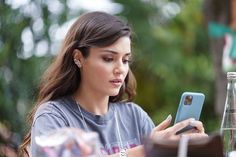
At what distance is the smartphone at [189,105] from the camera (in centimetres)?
200

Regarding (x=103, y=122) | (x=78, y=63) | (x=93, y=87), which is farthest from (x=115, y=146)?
(x=78, y=63)

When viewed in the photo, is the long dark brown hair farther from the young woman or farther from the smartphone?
the smartphone

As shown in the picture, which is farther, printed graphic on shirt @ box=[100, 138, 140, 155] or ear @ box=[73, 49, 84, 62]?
ear @ box=[73, 49, 84, 62]

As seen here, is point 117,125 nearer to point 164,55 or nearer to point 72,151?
point 72,151

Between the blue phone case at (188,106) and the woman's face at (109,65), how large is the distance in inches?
11.1

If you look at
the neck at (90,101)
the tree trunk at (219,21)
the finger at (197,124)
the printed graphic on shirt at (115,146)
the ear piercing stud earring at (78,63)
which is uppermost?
the ear piercing stud earring at (78,63)

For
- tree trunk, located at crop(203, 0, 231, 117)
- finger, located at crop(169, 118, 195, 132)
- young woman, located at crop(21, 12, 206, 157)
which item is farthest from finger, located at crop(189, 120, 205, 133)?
tree trunk, located at crop(203, 0, 231, 117)

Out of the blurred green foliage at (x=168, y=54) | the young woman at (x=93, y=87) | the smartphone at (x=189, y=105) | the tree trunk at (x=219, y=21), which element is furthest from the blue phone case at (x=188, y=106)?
the blurred green foliage at (x=168, y=54)

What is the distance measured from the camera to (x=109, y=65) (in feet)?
7.14

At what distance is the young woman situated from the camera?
7.16ft

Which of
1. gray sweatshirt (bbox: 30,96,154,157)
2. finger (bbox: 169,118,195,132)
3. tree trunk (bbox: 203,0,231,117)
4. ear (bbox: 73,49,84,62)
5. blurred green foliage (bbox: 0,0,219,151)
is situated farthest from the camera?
blurred green foliage (bbox: 0,0,219,151)

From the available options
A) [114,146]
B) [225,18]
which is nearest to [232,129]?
[114,146]

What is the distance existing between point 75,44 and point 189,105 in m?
0.53

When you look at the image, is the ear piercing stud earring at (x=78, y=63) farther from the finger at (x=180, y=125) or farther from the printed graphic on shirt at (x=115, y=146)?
the finger at (x=180, y=125)
